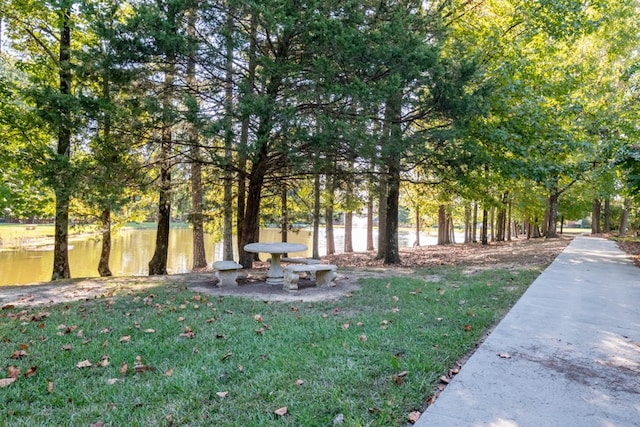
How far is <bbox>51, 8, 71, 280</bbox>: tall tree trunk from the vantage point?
7.77 metres

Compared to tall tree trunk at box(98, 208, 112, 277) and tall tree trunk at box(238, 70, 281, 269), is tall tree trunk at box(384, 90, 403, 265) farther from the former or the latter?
tall tree trunk at box(98, 208, 112, 277)

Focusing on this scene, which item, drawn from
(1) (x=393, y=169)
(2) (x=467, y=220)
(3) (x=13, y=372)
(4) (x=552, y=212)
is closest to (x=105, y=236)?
(1) (x=393, y=169)

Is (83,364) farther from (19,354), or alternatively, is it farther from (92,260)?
(92,260)

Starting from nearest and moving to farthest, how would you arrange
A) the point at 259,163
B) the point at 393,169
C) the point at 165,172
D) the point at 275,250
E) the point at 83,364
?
the point at 83,364, the point at 275,250, the point at 259,163, the point at 165,172, the point at 393,169

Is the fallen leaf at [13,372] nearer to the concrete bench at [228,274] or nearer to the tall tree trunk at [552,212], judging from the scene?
the concrete bench at [228,274]

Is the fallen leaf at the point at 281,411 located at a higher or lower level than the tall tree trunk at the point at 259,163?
lower

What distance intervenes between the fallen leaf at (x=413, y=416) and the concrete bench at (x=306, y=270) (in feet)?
15.3

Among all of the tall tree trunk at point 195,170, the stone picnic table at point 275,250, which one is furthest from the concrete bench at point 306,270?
the tall tree trunk at point 195,170

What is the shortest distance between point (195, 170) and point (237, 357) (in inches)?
338

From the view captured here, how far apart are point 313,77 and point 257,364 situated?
6.21m

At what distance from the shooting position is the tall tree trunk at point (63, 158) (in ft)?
25.5

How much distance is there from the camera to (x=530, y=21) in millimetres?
10602

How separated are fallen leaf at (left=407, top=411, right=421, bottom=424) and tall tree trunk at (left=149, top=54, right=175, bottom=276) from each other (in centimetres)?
672

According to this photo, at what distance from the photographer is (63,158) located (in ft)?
25.1
